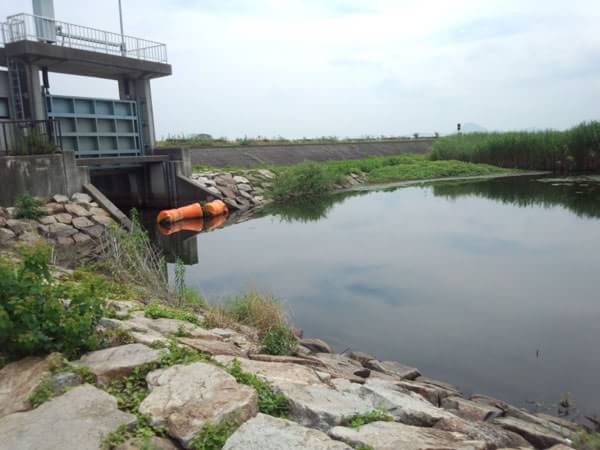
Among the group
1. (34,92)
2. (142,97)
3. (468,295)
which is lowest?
(468,295)

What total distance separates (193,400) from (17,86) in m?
16.5

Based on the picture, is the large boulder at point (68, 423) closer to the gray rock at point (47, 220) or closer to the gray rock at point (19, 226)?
the gray rock at point (19, 226)

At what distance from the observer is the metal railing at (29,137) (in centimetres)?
1558

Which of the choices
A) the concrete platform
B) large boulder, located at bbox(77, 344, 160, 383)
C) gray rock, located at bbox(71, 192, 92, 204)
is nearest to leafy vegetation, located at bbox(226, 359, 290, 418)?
large boulder, located at bbox(77, 344, 160, 383)

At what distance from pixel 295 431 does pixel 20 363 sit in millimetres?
2317

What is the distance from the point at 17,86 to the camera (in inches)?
666

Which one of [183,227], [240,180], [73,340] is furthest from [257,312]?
[240,180]

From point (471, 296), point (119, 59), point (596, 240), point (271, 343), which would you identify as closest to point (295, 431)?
point (271, 343)

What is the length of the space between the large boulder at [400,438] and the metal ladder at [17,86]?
1684 cm

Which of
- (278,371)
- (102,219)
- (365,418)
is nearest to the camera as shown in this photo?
(365,418)

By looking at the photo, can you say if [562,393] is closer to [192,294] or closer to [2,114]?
[192,294]

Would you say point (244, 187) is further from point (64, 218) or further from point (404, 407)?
point (404, 407)

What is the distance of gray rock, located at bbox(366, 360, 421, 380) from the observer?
633 cm

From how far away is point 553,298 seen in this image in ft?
30.8
